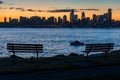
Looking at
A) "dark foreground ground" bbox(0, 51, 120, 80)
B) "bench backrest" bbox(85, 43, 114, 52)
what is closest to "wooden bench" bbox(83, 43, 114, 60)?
"bench backrest" bbox(85, 43, 114, 52)

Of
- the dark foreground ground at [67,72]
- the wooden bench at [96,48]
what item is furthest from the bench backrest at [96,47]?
the dark foreground ground at [67,72]

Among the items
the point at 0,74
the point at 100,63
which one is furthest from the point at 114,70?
the point at 0,74

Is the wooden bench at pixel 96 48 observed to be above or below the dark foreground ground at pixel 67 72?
above

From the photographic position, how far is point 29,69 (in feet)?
62.5

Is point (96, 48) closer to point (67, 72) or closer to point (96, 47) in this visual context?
point (96, 47)

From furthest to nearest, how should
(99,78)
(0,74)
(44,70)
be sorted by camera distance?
(44,70), (0,74), (99,78)

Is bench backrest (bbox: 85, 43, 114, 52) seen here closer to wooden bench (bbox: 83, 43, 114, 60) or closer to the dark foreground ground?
wooden bench (bbox: 83, 43, 114, 60)

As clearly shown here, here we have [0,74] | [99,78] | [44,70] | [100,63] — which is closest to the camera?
[99,78]

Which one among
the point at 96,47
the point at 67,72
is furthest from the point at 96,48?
the point at 67,72

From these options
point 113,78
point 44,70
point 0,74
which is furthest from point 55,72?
point 113,78

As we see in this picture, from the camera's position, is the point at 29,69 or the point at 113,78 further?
the point at 29,69

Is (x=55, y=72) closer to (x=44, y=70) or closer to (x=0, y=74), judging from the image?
(x=44, y=70)

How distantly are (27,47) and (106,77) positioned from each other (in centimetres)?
751

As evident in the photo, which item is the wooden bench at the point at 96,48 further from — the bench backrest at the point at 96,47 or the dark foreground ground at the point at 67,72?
the dark foreground ground at the point at 67,72
